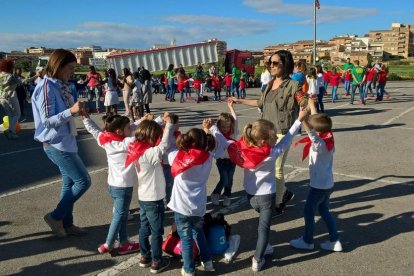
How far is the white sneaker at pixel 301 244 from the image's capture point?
12.9 feet

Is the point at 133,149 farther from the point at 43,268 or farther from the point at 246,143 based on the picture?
the point at 43,268

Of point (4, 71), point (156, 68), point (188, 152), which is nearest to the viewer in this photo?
point (188, 152)

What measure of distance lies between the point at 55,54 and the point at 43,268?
6.76 feet

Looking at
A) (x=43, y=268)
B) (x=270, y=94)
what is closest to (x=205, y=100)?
(x=270, y=94)

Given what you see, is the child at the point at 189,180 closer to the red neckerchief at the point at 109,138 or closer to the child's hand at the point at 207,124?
the child's hand at the point at 207,124

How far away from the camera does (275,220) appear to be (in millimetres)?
4684

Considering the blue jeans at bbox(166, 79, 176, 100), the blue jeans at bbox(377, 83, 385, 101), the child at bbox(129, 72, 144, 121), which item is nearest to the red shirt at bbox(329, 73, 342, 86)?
the blue jeans at bbox(377, 83, 385, 101)

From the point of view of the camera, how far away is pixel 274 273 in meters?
3.47

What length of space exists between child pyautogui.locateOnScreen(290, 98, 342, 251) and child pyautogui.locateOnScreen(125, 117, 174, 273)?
138 cm

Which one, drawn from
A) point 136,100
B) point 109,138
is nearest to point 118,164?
point 109,138

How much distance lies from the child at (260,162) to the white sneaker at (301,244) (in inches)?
22.9

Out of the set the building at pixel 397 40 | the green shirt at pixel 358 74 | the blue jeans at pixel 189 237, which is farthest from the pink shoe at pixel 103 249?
the building at pixel 397 40

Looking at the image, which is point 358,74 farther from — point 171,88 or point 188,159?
point 188,159

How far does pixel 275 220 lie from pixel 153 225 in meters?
1.85
